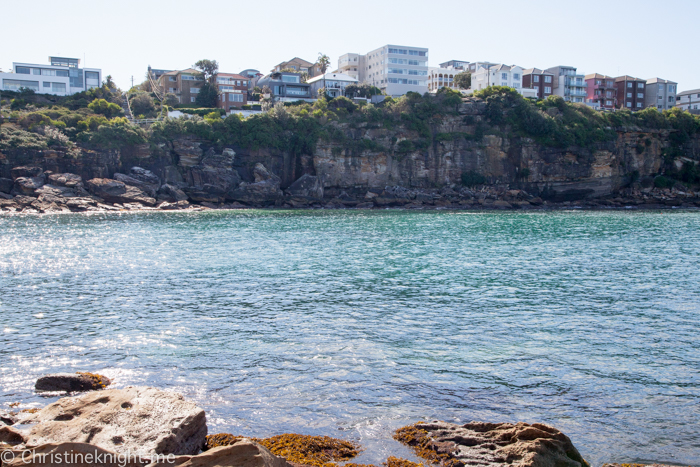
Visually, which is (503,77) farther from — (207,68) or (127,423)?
(127,423)

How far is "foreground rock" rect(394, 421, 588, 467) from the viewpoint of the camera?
247 inches

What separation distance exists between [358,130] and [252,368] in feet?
214

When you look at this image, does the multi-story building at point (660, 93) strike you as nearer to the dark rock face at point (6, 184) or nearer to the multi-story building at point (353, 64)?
the multi-story building at point (353, 64)

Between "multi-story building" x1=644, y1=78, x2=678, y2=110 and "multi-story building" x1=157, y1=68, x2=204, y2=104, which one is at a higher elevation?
"multi-story building" x1=644, y1=78, x2=678, y2=110

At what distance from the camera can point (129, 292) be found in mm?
18094

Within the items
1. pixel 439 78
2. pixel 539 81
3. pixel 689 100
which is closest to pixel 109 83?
pixel 439 78

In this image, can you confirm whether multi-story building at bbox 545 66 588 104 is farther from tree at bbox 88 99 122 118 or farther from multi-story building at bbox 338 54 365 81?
tree at bbox 88 99 122 118

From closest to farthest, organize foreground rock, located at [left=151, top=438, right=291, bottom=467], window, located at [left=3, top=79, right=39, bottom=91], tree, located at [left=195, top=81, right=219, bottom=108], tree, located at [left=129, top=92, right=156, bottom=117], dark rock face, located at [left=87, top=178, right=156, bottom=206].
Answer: foreground rock, located at [left=151, top=438, right=291, bottom=467] → dark rock face, located at [left=87, top=178, right=156, bottom=206] → window, located at [left=3, top=79, right=39, bottom=91] → tree, located at [left=129, top=92, right=156, bottom=117] → tree, located at [left=195, top=81, right=219, bottom=108]

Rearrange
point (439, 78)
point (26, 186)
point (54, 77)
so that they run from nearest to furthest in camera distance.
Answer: point (26, 186)
point (54, 77)
point (439, 78)

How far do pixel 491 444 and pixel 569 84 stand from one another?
359 feet

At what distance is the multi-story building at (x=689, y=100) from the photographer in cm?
10963

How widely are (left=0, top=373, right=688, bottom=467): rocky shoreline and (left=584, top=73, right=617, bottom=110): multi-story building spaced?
113866 millimetres

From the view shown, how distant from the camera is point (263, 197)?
216 ft

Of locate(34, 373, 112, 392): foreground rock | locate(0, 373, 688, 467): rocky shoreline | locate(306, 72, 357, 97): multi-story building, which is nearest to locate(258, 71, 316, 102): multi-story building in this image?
locate(306, 72, 357, 97): multi-story building
